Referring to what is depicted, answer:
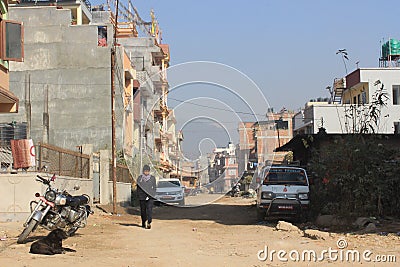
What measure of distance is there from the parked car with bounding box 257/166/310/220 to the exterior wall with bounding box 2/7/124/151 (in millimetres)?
19357

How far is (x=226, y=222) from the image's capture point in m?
17.4

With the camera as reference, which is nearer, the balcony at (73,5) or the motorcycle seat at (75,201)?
the motorcycle seat at (75,201)

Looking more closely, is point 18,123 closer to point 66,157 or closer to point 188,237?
point 66,157

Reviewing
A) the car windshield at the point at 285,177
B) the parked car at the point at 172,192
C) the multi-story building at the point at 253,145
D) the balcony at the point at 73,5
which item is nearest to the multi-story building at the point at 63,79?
the balcony at the point at 73,5

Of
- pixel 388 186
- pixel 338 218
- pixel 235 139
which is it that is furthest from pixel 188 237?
pixel 388 186

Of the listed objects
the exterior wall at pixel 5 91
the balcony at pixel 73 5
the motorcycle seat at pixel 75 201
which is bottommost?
the motorcycle seat at pixel 75 201

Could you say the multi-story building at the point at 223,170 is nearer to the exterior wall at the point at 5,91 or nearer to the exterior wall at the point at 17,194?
the exterior wall at the point at 17,194

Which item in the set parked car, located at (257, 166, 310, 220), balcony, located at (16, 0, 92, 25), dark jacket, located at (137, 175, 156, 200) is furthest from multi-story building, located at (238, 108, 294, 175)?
balcony, located at (16, 0, 92, 25)

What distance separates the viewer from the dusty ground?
29.0ft

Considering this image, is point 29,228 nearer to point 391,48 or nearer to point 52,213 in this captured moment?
point 52,213

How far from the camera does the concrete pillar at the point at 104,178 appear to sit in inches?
915

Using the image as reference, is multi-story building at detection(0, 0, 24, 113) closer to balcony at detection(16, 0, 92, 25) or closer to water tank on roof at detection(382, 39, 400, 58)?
balcony at detection(16, 0, 92, 25)

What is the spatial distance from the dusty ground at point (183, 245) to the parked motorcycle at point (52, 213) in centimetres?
34

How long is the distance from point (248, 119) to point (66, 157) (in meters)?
6.66
